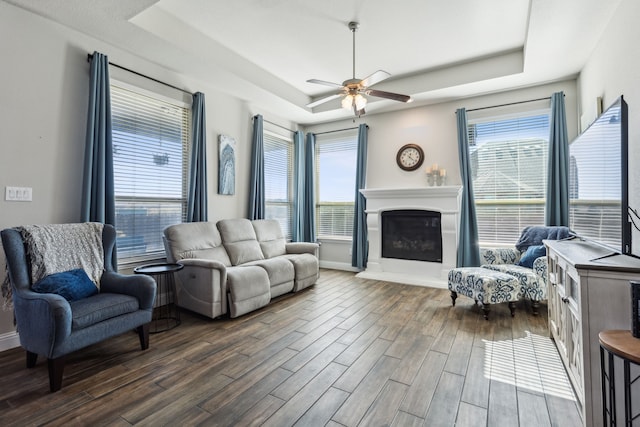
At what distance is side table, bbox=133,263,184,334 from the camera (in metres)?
2.95

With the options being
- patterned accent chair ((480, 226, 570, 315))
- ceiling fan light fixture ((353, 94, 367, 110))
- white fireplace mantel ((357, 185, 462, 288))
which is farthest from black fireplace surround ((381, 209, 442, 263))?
ceiling fan light fixture ((353, 94, 367, 110))

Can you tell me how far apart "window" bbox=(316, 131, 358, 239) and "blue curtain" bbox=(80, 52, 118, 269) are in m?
3.78

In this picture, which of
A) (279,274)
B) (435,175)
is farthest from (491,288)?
(279,274)

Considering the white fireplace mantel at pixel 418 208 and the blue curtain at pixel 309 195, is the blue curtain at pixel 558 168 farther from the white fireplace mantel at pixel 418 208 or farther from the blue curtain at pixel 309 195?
the blue curtain at pixel 309 195

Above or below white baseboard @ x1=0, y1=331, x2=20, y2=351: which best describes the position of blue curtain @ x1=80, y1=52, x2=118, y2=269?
above

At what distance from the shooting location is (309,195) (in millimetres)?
5980

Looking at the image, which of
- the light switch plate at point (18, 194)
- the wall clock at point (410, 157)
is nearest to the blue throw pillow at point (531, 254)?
the wall clock at point (410, 157)

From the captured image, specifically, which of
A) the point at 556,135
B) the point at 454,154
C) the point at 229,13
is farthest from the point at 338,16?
the point at 556,135

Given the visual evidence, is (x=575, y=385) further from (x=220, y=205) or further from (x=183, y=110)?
(x=183, y=110)

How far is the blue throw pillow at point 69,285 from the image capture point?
2230 mm

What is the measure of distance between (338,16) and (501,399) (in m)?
3.53

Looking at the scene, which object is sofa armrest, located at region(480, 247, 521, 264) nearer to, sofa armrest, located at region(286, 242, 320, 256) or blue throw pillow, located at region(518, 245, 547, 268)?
blue throw pillow, located at region(518, 245, 547, 268)

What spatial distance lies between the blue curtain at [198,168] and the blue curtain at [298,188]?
212 centimetres

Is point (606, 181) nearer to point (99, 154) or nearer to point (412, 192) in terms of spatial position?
point (412, 192)
